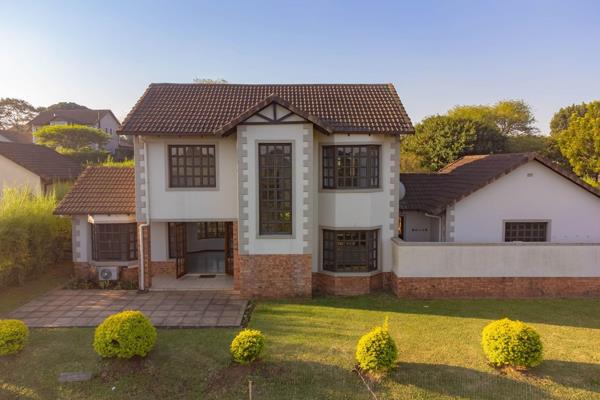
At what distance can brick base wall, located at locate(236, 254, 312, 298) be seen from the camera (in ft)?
45.8

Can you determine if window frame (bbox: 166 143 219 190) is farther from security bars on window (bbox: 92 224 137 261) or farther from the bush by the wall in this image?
the bush by the wall

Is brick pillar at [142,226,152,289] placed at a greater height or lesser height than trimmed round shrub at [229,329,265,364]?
greater

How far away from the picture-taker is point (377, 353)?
327 inches

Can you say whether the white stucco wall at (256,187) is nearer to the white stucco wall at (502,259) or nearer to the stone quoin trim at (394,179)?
the stone quoin trim at (394,179)

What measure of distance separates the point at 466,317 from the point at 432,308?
1.17 m

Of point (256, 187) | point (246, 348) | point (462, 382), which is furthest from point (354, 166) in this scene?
point (462, 382)

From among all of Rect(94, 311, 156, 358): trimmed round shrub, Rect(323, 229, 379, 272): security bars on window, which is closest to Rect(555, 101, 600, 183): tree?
Rect(323, 229, 379, 272): security bars on window

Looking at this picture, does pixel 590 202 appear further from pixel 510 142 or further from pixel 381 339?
pixel 510 142

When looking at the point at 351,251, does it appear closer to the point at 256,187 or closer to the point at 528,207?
the point at 256,187

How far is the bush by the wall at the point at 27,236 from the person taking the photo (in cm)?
1447

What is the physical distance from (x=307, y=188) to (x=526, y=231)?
31.2 feet

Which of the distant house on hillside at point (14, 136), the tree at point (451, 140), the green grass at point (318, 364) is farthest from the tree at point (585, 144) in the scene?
the distant house on hillside at point (14, 136)

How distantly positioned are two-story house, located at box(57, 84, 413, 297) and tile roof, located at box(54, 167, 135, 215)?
0.07 metres

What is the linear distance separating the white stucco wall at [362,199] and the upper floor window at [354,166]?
211mm
